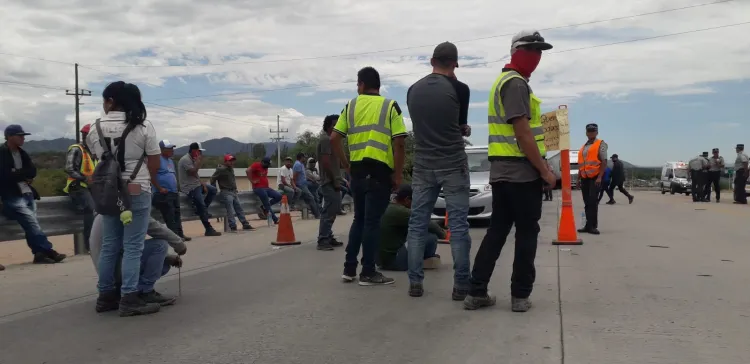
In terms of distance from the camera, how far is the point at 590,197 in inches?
441

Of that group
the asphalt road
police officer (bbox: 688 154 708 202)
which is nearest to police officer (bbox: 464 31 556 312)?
the asphalt road

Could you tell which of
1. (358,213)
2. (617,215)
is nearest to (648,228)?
(617,215)

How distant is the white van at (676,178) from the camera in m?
36.2

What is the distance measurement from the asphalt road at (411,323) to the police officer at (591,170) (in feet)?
10.9

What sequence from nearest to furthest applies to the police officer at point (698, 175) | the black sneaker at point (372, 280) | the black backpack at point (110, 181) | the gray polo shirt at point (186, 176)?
1. the black backpack at point (110, 181)
2. the black sneaker at point (372, 280)
3. the gray polo shirt at point (186, 176)
4. the police officer at point (698, 175)

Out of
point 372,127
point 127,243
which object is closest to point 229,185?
point 372,127

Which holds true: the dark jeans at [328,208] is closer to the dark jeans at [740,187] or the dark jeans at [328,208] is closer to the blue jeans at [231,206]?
the blue jeans at [231,206]

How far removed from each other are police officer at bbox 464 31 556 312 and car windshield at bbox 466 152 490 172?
352 inches

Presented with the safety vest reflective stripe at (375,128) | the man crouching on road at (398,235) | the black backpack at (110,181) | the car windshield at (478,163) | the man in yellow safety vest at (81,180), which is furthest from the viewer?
the car windshield at (478,163)

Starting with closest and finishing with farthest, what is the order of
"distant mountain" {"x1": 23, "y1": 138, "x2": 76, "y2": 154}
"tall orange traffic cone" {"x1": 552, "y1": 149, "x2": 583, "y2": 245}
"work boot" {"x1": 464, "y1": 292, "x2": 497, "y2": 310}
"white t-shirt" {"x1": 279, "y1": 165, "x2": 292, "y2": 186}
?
"work boot" {"x1": 464, "y1": 292, "x2": 497, "y2": 310} → "distant mountain" {"x1": 23, "y1": 138, "x2": 76, "y2": 154} → "tall orange traffic cone" {"x1": 552, "y1": 149, "x2": 583, "y2": 245} → "white t-shirt" {"x1": 279, "y1": 165, "x2": 292, "y2": 186}

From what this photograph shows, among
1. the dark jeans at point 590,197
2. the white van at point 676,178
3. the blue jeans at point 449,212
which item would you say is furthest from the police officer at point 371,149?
the white van at point 676,178

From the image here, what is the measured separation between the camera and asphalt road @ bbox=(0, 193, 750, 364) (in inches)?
169

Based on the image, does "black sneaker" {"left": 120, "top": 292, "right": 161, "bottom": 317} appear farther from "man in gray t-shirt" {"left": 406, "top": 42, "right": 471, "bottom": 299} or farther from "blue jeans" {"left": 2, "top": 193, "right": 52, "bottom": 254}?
"blue jeans" {"left": 2, "top": 193, "right": 52, "bottom": 254}

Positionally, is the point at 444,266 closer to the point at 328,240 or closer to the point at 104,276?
the point at 328,240
